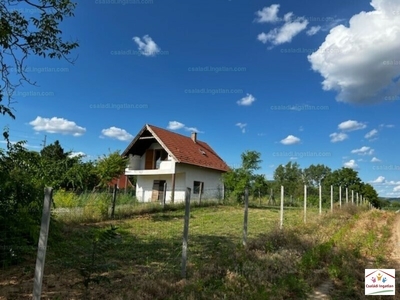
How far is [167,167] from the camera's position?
24.9 metres

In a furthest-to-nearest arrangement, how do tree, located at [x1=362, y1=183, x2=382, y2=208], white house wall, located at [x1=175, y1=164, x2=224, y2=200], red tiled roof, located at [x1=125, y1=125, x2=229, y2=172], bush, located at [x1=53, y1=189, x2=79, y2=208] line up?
tree, located at [x1=362, y1=183, x2=382, y2=208]
white house wall, located at [x1=175, y1=164, x2=224, y2=200]
red tiled roof, located at [x1=125, y1=125, x2=229, y2=172]
bush, located at [x1=53, y1=189, x2=79, y2=208]

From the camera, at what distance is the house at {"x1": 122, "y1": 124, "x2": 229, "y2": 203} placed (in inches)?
970

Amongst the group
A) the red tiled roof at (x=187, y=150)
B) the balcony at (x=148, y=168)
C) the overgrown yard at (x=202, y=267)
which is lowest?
the overgrown yard at (x=202, y=267)

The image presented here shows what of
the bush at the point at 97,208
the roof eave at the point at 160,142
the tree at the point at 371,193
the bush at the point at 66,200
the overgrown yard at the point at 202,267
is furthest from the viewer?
the tree at the point at 371,193

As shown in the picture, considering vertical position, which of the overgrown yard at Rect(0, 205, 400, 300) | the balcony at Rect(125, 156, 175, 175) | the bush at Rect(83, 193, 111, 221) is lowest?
the overgrown yard at Rect(0, 205, 400, 300)

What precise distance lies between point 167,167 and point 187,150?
2.61 m

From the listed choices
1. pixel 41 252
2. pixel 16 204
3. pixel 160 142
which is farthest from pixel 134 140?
pixel 41 252

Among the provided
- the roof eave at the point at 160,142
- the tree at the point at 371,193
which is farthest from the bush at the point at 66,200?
the tree at the point at 371,193

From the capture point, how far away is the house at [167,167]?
80.8 ft

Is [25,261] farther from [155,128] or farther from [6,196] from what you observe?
[155,128]

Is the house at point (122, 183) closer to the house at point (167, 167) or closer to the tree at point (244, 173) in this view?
the house at point (167, 167)

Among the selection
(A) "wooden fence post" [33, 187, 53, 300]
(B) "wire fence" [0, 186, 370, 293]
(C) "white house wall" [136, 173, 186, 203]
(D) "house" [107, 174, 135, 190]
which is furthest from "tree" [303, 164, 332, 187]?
(A) "wooden fence post" [33, 187, 53, 300]

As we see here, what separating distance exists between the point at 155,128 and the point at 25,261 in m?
20.1

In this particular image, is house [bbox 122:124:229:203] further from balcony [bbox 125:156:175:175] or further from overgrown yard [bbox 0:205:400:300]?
overgrown yard [bbox 0:205:400:300]
